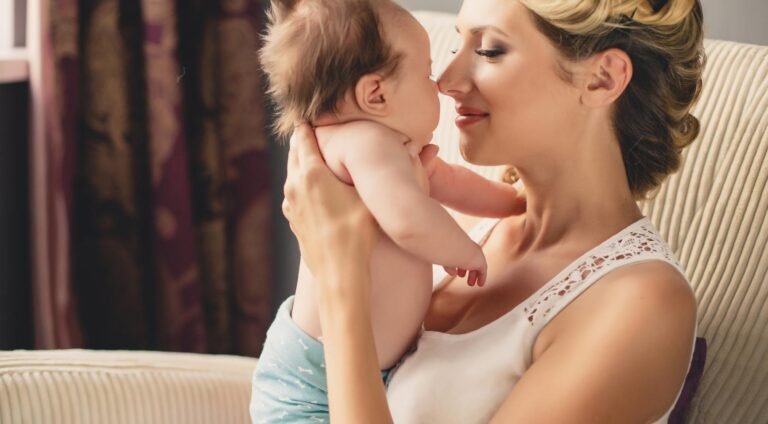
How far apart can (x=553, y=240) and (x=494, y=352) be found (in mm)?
209

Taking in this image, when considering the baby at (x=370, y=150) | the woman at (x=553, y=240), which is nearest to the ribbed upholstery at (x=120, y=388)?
the baby at (x=370, y=150)

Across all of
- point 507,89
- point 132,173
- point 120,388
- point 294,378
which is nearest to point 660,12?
point 507,89

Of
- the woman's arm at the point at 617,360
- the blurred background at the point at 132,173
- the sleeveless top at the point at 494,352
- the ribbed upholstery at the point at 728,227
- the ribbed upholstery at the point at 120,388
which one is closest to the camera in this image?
the woman's arm at the point at 617,360

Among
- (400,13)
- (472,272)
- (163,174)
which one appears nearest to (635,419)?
(472,272)

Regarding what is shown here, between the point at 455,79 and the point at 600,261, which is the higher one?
the point at 455,79

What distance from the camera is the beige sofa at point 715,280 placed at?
5.22 ft

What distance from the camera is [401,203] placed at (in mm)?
1357

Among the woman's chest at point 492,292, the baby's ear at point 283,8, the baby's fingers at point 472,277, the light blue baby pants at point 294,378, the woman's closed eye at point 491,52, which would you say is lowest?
the light blue baby pants at point 294,378

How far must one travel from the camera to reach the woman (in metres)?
1.34

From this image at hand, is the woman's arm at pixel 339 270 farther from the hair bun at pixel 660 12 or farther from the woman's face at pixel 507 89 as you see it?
the hair bun at pixel 660 12

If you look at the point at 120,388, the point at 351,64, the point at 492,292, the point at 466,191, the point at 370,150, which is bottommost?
the point at 120,388

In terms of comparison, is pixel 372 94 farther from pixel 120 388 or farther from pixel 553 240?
pixel 120 388

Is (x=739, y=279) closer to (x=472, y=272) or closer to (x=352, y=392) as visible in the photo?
(x=472, y=272)

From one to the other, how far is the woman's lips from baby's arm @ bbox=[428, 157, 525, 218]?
12 centimetres
